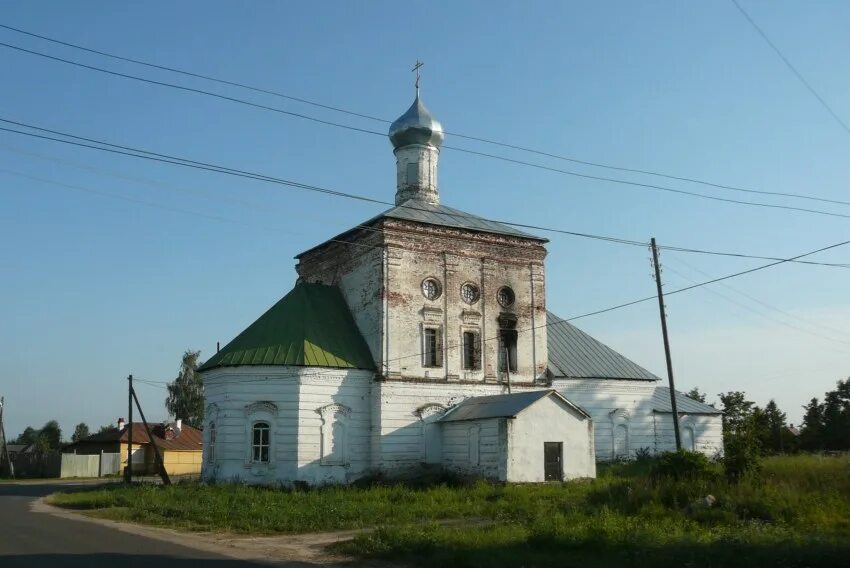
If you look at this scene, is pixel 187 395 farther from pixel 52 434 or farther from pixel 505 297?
pixel 52 434

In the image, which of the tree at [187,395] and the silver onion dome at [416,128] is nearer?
the silver onion dome at [416,128]

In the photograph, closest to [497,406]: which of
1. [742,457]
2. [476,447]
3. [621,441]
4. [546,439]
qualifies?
[476,447]

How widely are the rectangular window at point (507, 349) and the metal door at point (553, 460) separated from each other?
167 inches

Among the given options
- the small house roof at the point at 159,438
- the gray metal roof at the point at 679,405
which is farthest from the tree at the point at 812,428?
the small house roof at the point at 159,438

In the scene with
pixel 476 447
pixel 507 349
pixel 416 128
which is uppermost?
pixel 416 128

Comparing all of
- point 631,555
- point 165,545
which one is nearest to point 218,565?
point 165,545

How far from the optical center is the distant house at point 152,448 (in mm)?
49000

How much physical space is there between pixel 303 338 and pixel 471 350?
647cm

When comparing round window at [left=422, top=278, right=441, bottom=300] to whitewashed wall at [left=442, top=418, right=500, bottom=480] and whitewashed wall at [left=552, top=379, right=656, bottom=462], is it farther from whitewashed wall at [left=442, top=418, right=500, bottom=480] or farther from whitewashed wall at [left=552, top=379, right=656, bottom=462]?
whitewashed wall at [left=552, top=379, right=656, bottom=462]

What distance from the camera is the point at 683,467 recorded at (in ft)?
63.3

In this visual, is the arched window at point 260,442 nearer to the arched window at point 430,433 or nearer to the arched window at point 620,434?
the arched window at point 430,433

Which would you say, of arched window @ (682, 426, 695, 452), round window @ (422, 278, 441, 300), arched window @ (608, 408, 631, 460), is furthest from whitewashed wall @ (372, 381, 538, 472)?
arched window @ (682, 426, 695, 452)

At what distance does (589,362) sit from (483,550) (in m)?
20.8

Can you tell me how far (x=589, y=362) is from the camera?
32500 mm
